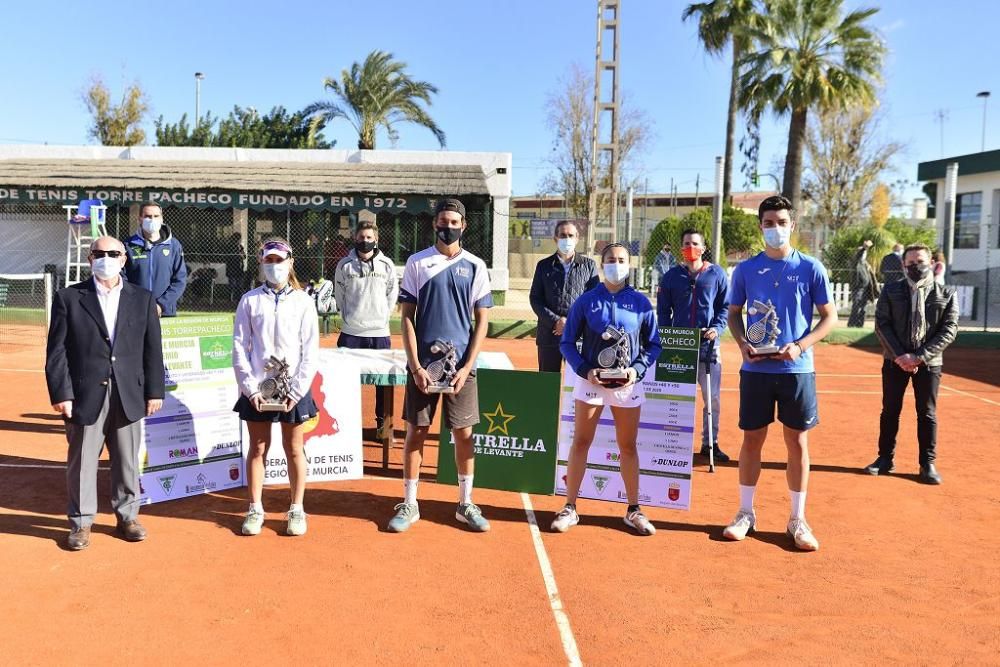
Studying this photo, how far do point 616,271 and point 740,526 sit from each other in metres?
→ 2.05

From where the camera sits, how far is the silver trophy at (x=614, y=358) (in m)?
5.45

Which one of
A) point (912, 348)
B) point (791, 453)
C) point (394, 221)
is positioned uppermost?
point (394, 221)

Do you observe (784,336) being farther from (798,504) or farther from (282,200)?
(282,200)

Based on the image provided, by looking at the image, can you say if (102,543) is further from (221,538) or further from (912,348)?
(912,348)

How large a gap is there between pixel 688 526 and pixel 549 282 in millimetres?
2498

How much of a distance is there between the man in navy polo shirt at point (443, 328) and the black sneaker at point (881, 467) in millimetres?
4046

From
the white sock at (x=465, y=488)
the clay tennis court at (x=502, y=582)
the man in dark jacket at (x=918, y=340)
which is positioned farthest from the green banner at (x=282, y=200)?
the white sock at (x=465, y=488)

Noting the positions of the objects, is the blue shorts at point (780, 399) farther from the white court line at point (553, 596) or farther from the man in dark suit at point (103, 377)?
the man in dark suit at point (103, 377)

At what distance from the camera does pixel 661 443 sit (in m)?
6.38

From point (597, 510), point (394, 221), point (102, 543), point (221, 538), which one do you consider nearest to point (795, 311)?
point (597, 510)

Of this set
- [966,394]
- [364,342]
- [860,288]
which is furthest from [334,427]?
[860,288]

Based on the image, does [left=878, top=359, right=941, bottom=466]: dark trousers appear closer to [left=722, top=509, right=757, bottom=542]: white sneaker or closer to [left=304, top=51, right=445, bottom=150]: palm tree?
→ [left=722, top=509, right=757, bottom=542]: white sneaker

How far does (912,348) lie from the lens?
7.50 m

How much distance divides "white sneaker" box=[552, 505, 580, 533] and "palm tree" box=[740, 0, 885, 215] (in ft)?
66.5
